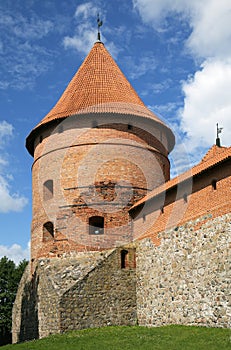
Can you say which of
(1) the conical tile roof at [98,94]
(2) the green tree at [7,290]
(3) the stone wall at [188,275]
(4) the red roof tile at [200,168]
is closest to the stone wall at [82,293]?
(3) the stone wall at [188,275]

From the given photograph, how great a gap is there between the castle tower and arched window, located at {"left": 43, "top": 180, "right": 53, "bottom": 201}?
0.11ft

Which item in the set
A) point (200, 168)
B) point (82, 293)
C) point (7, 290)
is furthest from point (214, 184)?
point (7, 290)

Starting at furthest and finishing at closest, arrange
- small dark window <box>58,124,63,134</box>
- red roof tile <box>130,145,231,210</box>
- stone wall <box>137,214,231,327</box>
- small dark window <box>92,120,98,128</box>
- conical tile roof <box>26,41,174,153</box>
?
small dark window <box>58,124,63,134</box> < conical tile roof <box>26,41,174,153</box> < small dark window <box>92,120,98,128</box> < red roof tile <box>130,145,231,210</box> < stone wall <box>137,214,231,327</box>

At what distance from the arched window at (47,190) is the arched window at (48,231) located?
0.96 metres

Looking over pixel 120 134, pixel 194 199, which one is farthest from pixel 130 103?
pixel 194 199

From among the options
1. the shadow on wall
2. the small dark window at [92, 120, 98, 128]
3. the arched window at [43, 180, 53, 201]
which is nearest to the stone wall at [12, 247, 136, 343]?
the shadow on wall

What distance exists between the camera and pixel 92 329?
12586 mm

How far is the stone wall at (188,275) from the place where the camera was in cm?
1041

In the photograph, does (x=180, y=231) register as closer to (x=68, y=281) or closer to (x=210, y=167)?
(x=210, y=167)

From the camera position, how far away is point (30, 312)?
14.5 meters

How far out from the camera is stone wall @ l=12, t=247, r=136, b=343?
500 inches

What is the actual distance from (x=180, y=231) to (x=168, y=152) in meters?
5.94

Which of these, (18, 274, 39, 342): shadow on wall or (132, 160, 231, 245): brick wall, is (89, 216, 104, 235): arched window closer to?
(132, 160, 231, 245): brick wall

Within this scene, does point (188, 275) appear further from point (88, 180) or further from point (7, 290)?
point (7, 290)
